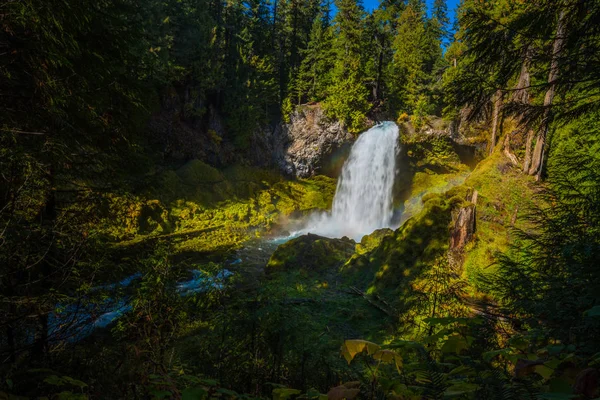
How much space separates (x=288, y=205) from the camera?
2375 cm

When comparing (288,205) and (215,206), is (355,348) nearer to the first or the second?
(215,206)

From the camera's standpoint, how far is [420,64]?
24453 millimetres

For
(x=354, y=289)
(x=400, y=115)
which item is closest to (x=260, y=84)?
(x=400, y=115)

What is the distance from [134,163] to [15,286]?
140 inches

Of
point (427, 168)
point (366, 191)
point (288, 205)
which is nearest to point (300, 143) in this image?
point (288, 205)

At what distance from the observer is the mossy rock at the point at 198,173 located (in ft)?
67.4

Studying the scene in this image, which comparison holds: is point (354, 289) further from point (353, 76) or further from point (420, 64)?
point (420, 64)

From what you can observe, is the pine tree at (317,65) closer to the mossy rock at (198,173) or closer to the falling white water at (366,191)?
the falling white water at (366,191)

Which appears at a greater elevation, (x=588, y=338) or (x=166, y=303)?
(x=588, y=338)

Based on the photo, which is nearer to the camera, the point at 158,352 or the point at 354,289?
the point at 158,352

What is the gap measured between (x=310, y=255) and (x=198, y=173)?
12.3 metres

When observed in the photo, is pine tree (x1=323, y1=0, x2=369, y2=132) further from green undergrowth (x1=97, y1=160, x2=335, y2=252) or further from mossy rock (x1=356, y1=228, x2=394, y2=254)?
mossy rock (x1=356, y1=228, x2=394, y2=254)

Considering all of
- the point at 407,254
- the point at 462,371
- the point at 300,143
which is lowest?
the point at 407,254

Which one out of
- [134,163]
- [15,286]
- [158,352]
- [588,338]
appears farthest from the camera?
[134,163]
